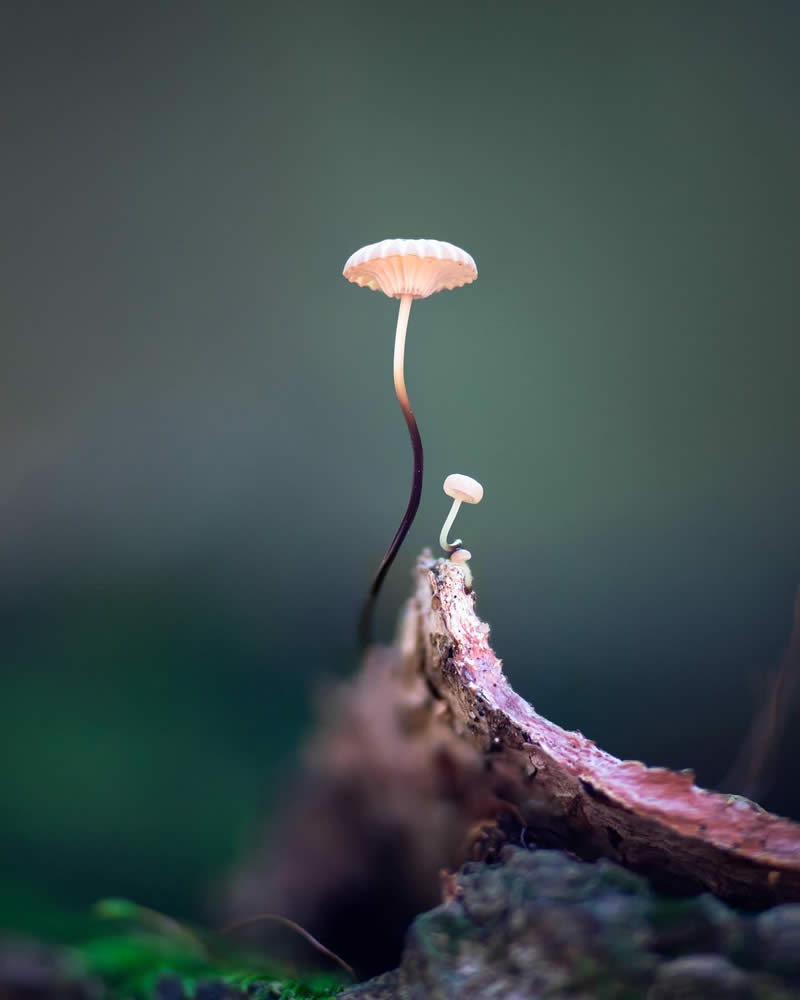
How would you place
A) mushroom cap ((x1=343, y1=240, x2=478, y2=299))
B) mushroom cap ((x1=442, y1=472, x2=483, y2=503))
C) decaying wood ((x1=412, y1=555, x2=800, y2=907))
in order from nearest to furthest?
decaying wood ((x1=412, y1=555, x2=800, y2=907)), mushroom cap ((x1=343, y1=240, x2=478, y2=299)), mushroom cap ((x1=442, y1=472, x2=483, y2=503))

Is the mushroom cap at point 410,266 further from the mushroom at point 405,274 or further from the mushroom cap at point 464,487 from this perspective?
the mushroom cap at point 464,487

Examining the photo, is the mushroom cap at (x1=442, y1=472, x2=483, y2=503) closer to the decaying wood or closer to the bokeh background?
the decaying wood

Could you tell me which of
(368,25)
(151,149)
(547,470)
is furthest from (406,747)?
(368,25)

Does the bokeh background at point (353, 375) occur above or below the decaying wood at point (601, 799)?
above

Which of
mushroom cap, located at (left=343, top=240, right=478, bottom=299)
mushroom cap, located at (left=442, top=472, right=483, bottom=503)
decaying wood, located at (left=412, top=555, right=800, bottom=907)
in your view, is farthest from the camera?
mushroom cap, located at (left=442, top=472, right=483, bottom=503)

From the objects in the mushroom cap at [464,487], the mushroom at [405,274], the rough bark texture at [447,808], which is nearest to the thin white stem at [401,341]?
the mushroom at [405,274]

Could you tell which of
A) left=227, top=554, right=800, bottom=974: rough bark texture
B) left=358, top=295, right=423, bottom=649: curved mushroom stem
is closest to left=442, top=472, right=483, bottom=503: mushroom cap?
left=358, top=295, right=423, bottom=649: curved mushroom stem

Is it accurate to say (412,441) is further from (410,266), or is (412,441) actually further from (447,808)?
(447,808)
